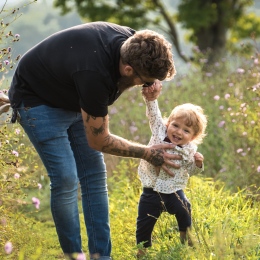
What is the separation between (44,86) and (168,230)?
1.52 m

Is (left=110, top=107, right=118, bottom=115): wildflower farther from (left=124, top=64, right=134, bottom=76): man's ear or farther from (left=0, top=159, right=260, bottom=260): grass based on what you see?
(left=124, top=64, right=134, bottom=76): man's ear

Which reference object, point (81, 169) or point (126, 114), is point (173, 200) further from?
Answer: point (126, 114)

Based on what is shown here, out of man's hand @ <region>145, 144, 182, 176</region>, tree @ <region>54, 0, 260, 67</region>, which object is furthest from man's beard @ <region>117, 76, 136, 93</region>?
tree @ <region>54, 0, 260, 67</region>

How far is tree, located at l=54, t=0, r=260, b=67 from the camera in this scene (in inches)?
744

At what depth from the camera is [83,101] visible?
364 centimetres

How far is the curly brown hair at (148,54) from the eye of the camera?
11.6 ft

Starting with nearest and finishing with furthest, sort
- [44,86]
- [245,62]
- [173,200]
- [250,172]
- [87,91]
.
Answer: [87,91], [44,86], [173,200], [250,172], [245,62]

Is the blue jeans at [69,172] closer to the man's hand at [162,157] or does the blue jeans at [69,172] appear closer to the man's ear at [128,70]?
the man's hand at [162,157]

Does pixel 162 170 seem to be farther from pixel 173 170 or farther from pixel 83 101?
pixel 83 101

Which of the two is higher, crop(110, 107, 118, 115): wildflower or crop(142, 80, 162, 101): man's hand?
crop(142, 80, 162, 101): man's hand

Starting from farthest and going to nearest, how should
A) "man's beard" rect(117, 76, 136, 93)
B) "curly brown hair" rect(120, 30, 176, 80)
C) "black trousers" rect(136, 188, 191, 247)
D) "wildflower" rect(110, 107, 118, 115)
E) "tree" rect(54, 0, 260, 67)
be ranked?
"tree" rect(54, 0, 260, 67) < "wildflower" rect(110, 107, 118, 115) < "black trousers" rect(136, 188, 191, 247) < "man's beard" rect(117, 76, 136, 93) < "curly brown hair" rect(120, 30, 176, 80)

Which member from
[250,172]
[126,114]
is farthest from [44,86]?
[126,114]

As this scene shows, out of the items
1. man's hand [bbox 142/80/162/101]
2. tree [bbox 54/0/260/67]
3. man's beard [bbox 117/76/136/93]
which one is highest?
man's beard [bbox 117/76/136/93]

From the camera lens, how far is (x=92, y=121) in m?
3.74
